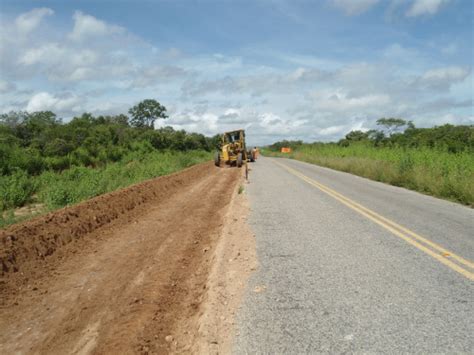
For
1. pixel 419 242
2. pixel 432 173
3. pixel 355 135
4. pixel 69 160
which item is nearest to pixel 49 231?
pixel 419 242

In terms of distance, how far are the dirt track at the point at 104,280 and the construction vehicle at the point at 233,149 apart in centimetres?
1887

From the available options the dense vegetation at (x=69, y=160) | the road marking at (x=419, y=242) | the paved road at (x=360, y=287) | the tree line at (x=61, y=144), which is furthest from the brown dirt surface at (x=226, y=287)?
the tree line at (x=61, y=144)

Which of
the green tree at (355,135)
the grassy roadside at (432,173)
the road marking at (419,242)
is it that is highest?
the green tree at (355,135)

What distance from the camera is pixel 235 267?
516 centimetres

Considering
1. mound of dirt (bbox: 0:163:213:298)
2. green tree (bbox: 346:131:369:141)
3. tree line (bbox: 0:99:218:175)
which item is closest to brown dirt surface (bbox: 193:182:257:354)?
mound of dirt (bbox: 0:163:213:298)

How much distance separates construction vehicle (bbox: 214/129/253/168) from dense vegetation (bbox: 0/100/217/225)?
437 centimetres

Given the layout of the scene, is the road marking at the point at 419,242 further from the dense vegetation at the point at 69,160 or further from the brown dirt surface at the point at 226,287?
the dense vegetation at the point at 69,160

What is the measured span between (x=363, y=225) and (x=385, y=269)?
2.79 m

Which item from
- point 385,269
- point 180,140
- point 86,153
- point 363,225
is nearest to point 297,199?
point 363,225

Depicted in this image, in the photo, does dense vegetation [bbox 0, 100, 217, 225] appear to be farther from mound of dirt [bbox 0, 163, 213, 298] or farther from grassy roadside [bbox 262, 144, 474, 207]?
grassy roadside [bbox 262, 144, 474, 207]

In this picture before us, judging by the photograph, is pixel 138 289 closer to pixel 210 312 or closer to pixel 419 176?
pixel 210 312

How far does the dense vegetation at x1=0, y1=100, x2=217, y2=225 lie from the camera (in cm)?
1381

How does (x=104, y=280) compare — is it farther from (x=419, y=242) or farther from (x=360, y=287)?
(x=419, y=242)

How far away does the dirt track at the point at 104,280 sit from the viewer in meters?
3.91
